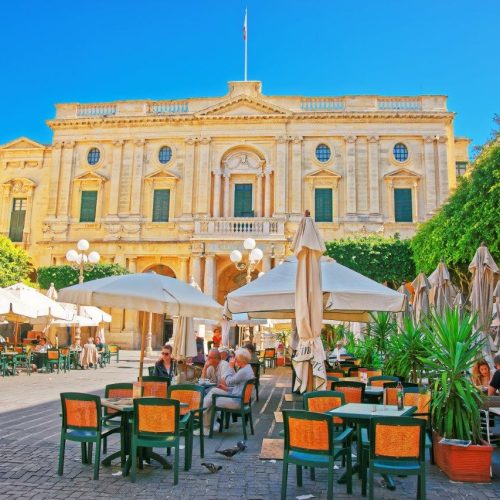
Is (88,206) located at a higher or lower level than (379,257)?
higher

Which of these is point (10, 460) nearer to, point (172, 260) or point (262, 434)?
point (262, 434)

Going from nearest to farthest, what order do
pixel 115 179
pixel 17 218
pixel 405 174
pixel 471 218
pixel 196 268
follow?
pixel 471 218 → pixel 196 268 → pixel 405 174 → pixel 115 179 → pixel 17 218

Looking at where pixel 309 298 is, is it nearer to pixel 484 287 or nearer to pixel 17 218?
pixel 484 287

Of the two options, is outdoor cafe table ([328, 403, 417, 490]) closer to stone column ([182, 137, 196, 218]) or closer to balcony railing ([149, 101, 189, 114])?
stone column ([182, 137, 196, 218])

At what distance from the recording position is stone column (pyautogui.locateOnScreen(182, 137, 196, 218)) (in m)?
31.2

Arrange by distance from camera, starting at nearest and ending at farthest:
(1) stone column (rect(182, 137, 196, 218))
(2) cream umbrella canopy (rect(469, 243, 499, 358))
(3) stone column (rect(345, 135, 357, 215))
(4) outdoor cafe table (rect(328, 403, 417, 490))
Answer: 1. (4) outdoor cafe table (rect(328, 403, 417, 490))
2. (2) cream umbrella canopy (rect(469, 243, 499, 358))
3. (3) stone column (rect(345, 135, 357, 215))
4. (1) stone column (rect(182, 137, 196, 218))

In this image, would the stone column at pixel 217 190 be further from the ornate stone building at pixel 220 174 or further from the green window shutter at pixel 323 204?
the green window shutter at pixel 323 204

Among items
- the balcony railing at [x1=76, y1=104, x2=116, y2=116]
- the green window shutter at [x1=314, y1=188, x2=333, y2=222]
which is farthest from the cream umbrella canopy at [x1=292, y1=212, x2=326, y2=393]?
the balcony railing at [x1=76, y1=104, x2=116, y2=116]

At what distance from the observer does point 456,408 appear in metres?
5.78

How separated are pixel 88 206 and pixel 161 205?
4624mm

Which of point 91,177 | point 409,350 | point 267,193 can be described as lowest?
point 409,350

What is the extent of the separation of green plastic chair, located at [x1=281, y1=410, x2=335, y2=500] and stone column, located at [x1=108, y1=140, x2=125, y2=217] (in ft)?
92.4

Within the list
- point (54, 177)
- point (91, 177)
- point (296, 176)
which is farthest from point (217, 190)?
point (54, 177)

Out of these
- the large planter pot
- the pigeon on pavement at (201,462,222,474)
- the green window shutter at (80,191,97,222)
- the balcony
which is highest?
the green window shutter at (80,191,97,222)
